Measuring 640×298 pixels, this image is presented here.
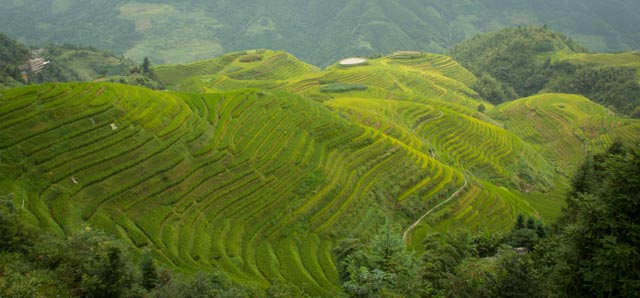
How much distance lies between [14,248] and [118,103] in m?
16.6

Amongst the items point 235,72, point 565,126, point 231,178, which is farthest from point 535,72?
point 231,178

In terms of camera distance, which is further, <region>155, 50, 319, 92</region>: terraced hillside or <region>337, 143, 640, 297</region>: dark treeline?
<region>155, 50, 319, 92</region>: terraced hillside

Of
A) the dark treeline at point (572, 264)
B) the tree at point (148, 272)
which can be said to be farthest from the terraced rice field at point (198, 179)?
the dark treeline at point (572, 264)

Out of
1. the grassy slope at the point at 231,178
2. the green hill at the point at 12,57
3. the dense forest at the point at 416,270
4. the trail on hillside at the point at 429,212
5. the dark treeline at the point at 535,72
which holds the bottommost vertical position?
the dark treeline at the point at 535,72

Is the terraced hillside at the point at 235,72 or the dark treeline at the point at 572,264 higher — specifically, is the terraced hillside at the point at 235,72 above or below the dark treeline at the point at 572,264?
below

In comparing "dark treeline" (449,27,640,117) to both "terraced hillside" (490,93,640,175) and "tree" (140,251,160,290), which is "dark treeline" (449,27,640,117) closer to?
"terraced hillside" (490,93,640,175)

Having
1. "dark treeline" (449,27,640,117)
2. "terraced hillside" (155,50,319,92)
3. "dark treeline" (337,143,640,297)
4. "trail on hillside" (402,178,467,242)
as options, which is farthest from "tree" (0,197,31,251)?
"dark treeline" (449,27,640,117)

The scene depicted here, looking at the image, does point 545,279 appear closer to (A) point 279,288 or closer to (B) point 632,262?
(B) point 632,262

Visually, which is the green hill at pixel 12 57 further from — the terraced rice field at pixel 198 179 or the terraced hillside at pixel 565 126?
the terraced hillside at pixel 565 126

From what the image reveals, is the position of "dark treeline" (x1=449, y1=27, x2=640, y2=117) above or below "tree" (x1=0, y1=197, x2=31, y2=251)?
below

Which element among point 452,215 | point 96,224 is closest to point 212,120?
point 96,224

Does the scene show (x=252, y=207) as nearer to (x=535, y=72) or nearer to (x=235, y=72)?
(x=235, y=72)

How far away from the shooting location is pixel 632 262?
12820mm

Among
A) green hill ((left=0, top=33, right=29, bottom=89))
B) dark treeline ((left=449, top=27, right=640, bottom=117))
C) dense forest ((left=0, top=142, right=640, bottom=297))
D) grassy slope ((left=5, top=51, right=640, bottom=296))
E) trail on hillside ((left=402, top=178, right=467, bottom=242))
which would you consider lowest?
dark treeline ((left=449, top=27, right=640, bottom=117))
